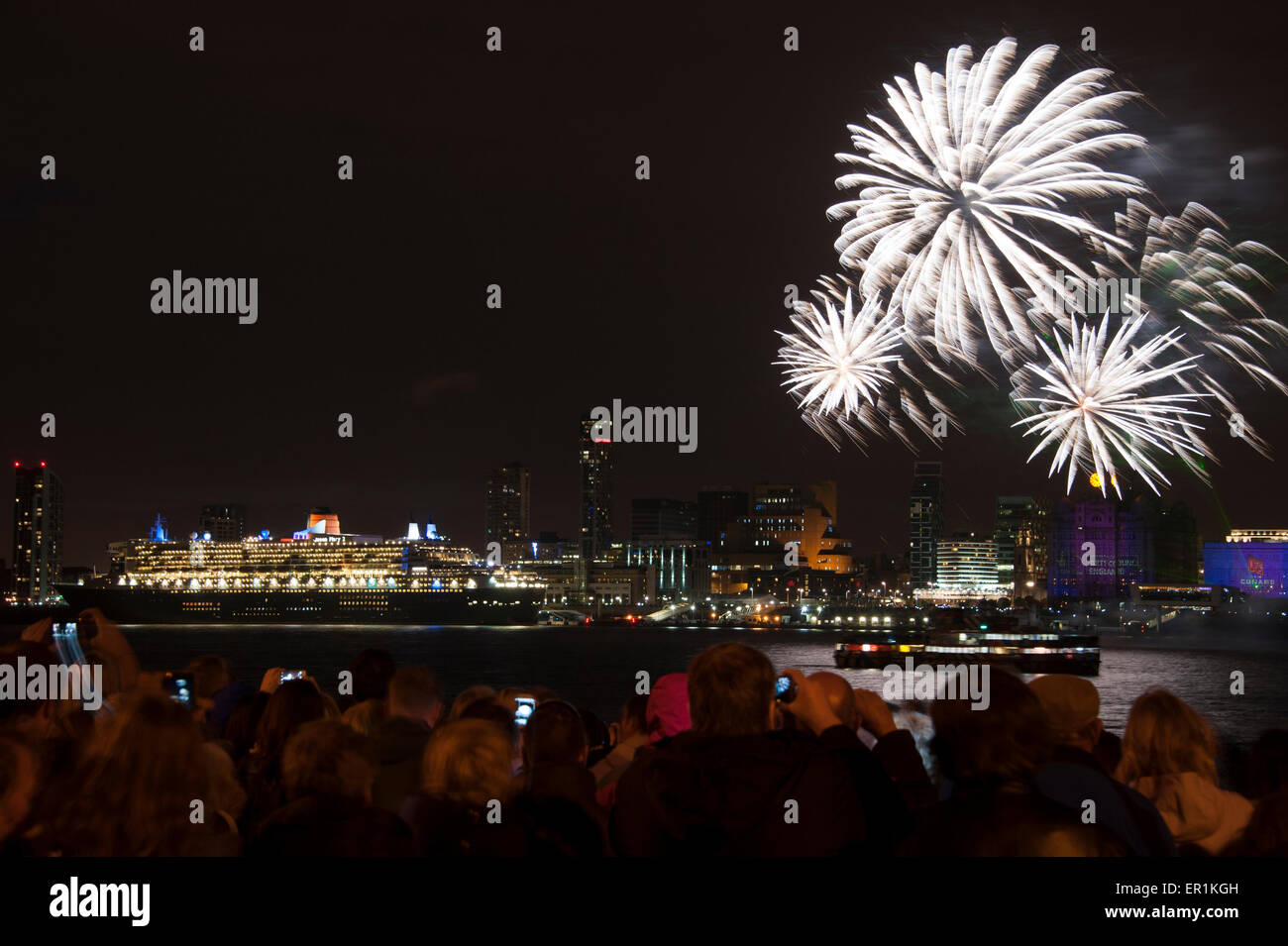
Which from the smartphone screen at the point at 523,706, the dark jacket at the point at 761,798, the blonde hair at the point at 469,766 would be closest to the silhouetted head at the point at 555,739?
the blonde hair at the point at 469,766

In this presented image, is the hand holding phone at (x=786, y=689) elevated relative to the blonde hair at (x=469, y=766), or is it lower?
lower

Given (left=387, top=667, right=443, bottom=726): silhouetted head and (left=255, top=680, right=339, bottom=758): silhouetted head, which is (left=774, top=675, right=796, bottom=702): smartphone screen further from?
(left=255, top=680, right=339, bottom=758): silhouetted head

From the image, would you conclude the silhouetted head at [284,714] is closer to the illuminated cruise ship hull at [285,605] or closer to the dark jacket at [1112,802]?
the dark jacket at [1112,802]

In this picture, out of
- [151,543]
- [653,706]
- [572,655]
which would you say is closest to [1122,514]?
[572,655]

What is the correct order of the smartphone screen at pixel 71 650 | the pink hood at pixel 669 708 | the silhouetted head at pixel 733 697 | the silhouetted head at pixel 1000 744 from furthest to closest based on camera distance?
the smartphone screen at pixel 71 650
the pink hood at pixel 669 708
the silhouetted head at pixel 733 697
the silhouetted head at pixel 1000 744

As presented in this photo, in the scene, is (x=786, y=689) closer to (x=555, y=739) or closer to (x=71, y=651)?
(x=555, y=739)

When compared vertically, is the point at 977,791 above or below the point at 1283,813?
above
